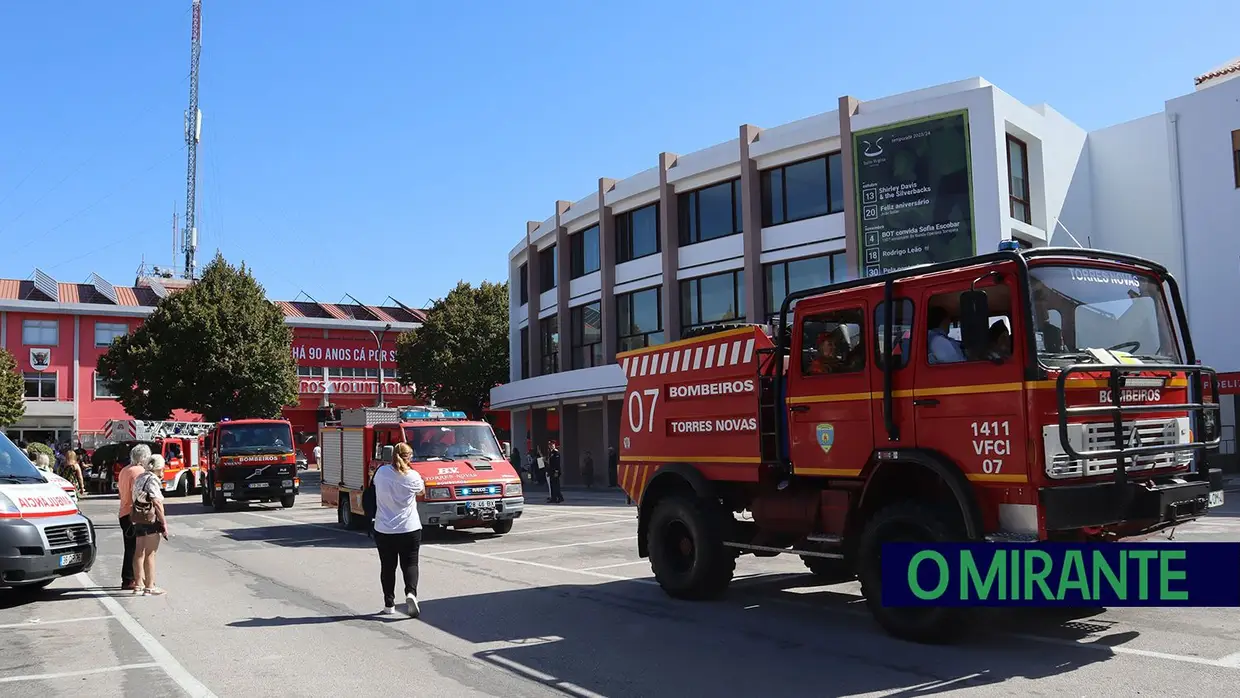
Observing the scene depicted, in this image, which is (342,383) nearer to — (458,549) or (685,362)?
(458,549)

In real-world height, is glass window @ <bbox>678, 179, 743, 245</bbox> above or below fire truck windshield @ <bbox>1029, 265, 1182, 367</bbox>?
above

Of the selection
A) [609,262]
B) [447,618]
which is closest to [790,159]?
[609,262]

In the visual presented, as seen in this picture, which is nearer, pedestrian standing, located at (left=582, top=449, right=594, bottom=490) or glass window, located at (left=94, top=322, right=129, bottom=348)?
pedestrian standing, located at (left=582, top=449, right=594, bottom=490)

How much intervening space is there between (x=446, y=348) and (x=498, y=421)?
65.0ft

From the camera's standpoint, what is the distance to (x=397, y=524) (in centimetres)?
909

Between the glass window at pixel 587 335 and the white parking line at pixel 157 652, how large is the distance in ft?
85.5

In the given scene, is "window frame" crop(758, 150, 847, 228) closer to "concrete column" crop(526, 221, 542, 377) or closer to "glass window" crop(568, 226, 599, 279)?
"glass window" crop(568, 226, 599, 279)

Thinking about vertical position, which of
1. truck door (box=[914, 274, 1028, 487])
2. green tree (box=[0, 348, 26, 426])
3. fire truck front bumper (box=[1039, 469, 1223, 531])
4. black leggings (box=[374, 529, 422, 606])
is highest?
green tree (box=[0, 348, 26, 426])

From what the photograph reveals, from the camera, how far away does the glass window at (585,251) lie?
37.4m

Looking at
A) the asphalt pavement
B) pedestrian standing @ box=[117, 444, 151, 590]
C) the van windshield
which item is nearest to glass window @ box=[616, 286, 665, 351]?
the asphalt pavement

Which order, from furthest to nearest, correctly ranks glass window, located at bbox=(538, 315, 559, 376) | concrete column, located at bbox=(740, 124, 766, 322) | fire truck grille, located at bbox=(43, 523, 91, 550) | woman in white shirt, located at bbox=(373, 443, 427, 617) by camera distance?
glass window, located at bbox=(538, 315, 559, 376)
concrete column, located at bbox=(740, 124, 766, 322)
fire truck grille, located at bbox=(43, 523, 91, 550)
woman in white shirt, located at bbox=(373, 443, 427, 617)

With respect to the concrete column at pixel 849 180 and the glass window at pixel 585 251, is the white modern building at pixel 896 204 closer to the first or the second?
the concrete column at pixel 849 180

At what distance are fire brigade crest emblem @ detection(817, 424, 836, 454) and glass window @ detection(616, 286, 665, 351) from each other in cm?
2439

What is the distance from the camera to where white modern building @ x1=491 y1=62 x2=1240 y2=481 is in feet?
83.5
